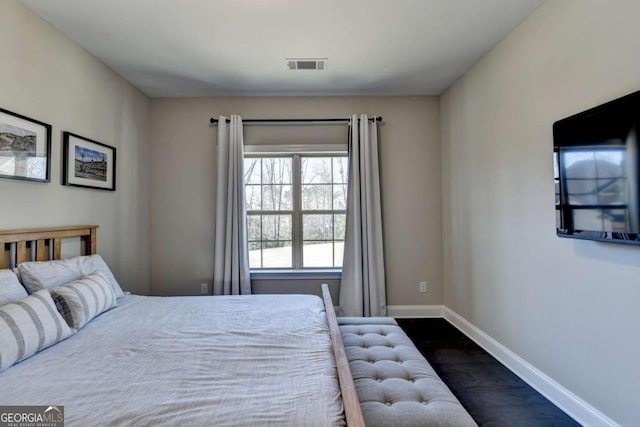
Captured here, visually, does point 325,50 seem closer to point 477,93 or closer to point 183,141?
point 477,93

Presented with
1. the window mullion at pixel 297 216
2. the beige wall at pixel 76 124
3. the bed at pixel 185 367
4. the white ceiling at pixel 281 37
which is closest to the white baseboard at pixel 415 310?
the window mullion at pixel 297 216

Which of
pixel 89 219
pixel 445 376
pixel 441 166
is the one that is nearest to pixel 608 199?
pixel 445 376

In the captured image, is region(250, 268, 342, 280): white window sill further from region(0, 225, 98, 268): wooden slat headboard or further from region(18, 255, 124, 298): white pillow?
region(0, 225, 98, 268): wooden slat headboard

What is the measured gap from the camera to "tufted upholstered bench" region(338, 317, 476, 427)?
120 centimetres

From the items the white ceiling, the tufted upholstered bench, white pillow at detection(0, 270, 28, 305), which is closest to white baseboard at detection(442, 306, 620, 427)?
the tufted upholstered bench

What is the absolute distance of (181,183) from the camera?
3.44 m

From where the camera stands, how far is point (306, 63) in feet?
8.93

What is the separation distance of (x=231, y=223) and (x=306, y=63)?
71.5 inches

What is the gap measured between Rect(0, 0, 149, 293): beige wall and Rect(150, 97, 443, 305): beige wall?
0.74 ft

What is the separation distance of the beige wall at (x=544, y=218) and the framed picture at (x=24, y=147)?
3.48m

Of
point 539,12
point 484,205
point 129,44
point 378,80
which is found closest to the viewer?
point 539,12

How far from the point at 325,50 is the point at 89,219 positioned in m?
2.53

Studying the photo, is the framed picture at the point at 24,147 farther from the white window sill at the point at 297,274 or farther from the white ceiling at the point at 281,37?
the white window sill at the point at 297,274

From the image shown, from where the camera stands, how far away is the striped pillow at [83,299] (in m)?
1.72
